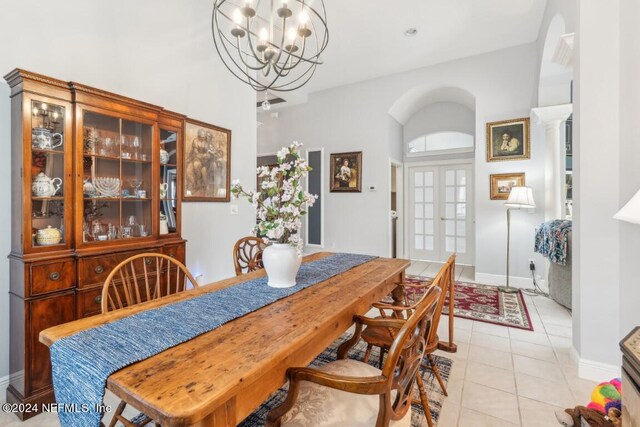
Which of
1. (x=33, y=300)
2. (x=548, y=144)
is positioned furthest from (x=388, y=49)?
(x=33, y=300)

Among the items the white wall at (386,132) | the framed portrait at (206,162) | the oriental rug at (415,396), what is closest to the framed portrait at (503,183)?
the white wall at (386,132)

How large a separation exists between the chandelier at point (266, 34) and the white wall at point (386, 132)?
112cm

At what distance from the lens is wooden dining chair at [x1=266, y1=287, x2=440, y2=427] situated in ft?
3.01

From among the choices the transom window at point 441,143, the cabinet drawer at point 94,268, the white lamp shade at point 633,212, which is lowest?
the cabinet drawer at point 94,268

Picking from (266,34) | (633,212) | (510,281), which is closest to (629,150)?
(633,212)

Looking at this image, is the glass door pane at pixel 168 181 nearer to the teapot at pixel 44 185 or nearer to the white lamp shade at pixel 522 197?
the teapot at pixel 44 185

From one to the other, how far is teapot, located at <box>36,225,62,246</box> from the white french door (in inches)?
221

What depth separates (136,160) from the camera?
2334 mm

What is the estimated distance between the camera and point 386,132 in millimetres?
5348

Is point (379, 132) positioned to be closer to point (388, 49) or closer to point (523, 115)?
point (388, 49)

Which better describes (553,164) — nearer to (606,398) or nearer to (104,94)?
(606,398)

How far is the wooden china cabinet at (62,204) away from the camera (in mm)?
1731

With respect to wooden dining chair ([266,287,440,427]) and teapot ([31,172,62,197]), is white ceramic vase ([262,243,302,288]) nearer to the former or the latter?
wooden dining chair ([266,287,440,427])

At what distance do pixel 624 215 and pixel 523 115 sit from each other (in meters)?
3.52
